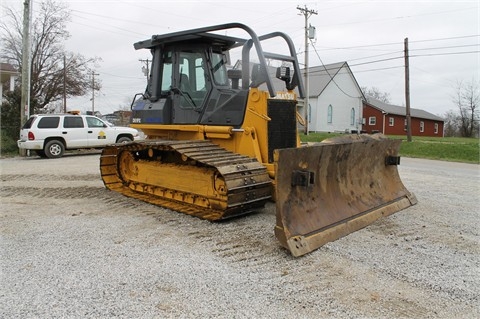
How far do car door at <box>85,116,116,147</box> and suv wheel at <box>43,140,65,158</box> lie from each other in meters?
1.07

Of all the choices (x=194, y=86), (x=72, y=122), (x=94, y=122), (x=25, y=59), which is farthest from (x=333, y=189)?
(x=25, y=59)

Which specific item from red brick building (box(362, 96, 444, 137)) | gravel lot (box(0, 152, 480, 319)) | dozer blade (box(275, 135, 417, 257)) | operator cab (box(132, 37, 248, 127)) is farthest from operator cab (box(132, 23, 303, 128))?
red brick building (box(362, 96, 444, 137))

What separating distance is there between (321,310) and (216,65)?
458 centimetres

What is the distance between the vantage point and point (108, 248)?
14.4 ft

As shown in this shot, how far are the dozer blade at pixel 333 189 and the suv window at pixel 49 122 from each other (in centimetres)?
1258

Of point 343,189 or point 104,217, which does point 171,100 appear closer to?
point 104,217

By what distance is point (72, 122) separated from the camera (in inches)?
611

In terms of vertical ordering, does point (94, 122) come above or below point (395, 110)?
below

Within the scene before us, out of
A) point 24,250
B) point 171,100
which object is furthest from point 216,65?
point 24,250

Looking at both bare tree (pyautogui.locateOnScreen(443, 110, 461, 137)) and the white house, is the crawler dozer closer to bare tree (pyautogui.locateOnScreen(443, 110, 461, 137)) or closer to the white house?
the white house

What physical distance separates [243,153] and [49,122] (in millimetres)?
11600

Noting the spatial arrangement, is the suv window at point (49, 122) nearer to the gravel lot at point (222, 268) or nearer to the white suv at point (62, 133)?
the white suv at point (62, 133)

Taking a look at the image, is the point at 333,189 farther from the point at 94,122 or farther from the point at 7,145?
the point at 7,145

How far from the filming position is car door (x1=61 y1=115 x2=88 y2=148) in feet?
50.3
